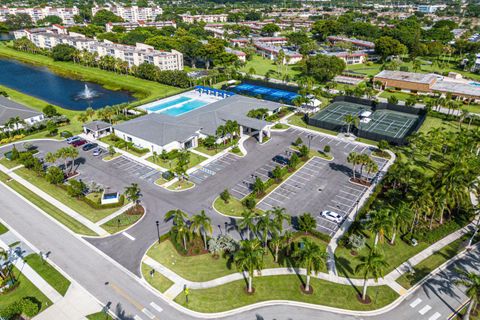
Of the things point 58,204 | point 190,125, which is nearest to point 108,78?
point 190,125

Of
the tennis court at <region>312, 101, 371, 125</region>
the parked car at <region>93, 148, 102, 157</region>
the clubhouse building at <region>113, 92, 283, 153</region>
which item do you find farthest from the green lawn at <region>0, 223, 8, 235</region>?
the tennis court at <region>312, 101, 371, 125</region>

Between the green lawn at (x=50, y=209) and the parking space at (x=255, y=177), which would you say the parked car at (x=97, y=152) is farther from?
the parking space at (x=255, y=177)

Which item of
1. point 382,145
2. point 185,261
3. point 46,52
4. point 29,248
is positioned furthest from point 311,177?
point 46,52

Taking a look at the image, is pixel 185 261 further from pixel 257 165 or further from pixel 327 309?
pixel 257 165

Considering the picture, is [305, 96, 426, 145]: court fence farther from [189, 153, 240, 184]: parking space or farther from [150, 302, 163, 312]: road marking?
[150, 302, 163, 312]: road marking

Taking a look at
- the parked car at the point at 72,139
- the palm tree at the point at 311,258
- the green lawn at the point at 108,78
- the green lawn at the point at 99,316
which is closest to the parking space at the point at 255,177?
the palm tree at the point at 311,258

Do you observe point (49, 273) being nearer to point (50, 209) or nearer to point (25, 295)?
point (25, 295)
